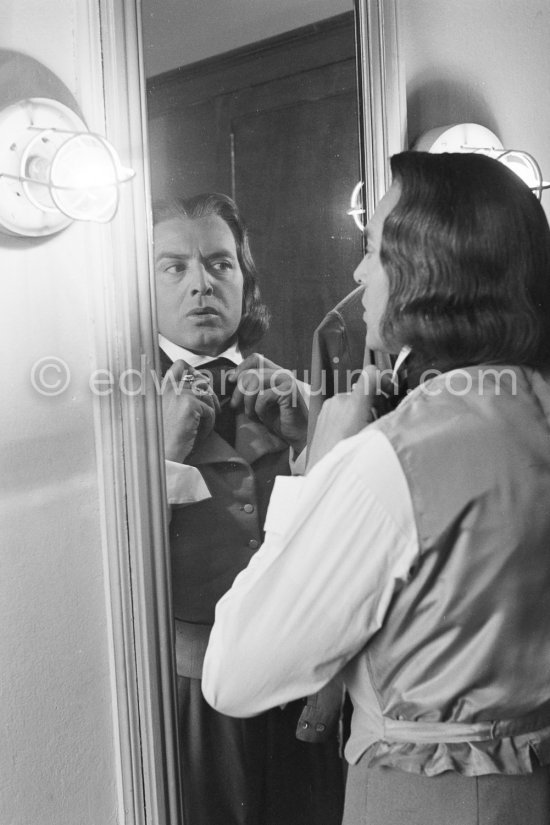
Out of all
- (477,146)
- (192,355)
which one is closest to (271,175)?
(192,355)

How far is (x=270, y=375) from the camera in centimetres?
143

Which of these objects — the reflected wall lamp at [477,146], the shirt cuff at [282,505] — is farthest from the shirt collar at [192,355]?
the reflected wall lamp at [477,146]

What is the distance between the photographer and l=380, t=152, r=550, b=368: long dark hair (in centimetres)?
105

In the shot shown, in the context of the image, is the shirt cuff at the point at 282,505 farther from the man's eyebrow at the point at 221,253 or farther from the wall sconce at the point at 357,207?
the wall sconce at the point at 357,207

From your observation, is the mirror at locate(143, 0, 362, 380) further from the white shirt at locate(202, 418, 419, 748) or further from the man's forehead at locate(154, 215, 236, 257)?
the white shirt at locate(202, 418, 419, 748)

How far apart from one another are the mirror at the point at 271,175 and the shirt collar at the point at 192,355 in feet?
0.26

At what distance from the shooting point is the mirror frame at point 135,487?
46.8 inches

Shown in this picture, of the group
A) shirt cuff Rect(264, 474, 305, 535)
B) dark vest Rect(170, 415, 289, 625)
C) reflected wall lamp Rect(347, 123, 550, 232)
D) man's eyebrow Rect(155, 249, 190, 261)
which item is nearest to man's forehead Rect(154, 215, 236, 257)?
man's eyebrow Rect(155, 249, 190, 261)

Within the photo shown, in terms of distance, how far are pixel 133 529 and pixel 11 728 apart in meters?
0.29

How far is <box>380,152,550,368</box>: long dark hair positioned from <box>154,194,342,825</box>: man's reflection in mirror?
32cm

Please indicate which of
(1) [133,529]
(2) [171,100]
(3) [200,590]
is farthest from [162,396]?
(2) [171,100]

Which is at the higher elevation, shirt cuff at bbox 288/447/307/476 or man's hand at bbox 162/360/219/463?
man's hand at bbox 162/360/219/463

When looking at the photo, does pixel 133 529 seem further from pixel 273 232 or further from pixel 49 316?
pixel 273 232

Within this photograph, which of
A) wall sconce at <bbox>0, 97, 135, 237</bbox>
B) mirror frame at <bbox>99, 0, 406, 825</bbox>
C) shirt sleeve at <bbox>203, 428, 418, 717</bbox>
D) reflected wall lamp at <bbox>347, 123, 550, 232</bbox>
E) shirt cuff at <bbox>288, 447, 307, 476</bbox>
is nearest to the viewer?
shirt sleeve at <bbox>203, 428, 418, 717</bbox>
